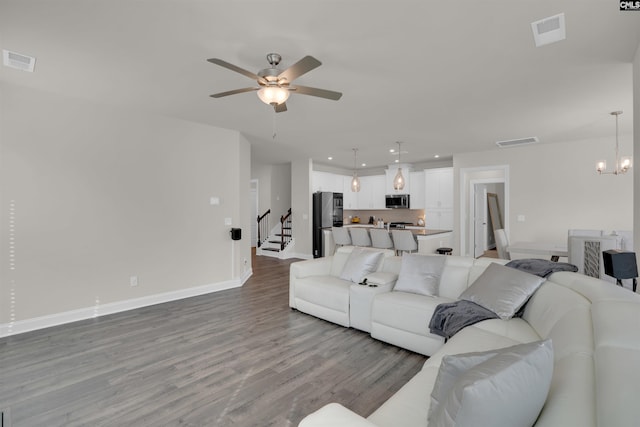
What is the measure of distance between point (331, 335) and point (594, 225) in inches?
228

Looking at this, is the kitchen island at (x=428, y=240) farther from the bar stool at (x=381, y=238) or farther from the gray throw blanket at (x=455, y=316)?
the gray throw blanket at (x=455, y=316)

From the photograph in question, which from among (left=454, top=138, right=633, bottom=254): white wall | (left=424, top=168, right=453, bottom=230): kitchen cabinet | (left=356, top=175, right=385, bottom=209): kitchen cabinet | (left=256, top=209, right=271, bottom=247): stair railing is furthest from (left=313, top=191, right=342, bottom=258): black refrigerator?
(left=454, top=138, right=633, bottom=254): white wall

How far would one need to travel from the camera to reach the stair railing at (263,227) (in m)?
9.36

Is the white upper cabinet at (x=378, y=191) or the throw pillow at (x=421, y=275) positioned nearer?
the throw pillow at (x=421, y=275)

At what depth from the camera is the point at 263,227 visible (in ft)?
31.2

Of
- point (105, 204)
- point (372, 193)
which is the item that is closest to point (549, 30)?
point (105, 204)

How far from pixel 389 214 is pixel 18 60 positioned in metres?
8.58

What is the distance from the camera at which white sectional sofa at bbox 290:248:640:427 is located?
86 centimetres

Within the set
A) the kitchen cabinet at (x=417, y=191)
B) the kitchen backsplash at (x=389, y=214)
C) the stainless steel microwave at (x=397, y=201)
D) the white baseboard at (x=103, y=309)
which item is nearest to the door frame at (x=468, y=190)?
the kitchen cabinet at (x=417, y=191)

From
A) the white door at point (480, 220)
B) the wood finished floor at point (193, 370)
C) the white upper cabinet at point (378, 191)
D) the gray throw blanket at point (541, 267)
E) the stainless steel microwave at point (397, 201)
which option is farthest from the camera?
the white upper cabinet at point (378, 191)

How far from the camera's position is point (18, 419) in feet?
6.47

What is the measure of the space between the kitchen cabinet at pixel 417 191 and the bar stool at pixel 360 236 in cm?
290

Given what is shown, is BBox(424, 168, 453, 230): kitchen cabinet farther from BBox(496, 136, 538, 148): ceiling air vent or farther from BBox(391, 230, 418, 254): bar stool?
BBox(391, 230, 418, 254): bar stool

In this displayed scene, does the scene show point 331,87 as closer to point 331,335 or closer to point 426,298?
point 426,298
